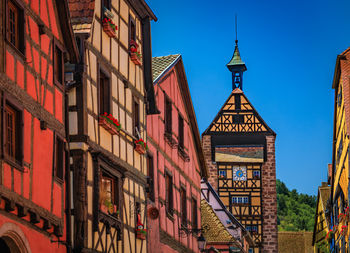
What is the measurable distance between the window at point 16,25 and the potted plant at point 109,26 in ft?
15.1

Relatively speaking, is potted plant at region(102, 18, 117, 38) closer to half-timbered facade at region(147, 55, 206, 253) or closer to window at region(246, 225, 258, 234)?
half-timbered facade at region(147, 55, 206, 253)

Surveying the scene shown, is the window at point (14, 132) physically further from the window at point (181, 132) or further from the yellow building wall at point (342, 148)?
the yellow building wall at point (342, 148)

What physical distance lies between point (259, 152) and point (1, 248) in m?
53.9

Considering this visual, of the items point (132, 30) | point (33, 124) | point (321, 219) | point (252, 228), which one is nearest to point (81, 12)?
point (132, 30)

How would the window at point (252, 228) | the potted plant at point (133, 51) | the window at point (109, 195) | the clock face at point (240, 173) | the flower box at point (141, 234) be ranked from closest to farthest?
the window at point (109, 195), the flower box at point (141, 234), the potted plant at point (133, 51), the window at point (252, 228), the clock face at point (240, 173)

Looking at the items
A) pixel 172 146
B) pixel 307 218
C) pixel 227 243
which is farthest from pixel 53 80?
pixel 307 218

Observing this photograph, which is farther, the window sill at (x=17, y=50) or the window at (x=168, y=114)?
the window at (x=168, y=114)

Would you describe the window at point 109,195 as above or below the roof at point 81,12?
below

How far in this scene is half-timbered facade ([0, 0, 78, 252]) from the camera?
551 inches

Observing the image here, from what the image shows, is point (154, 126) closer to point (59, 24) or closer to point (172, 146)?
point (172, 146)

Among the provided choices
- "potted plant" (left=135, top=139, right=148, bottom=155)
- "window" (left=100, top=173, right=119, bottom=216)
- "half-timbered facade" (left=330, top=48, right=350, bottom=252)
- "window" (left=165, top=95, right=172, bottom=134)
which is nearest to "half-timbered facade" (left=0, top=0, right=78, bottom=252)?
"window" (left=100, top=173, right=119, bottom=216)

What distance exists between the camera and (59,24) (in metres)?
17.0

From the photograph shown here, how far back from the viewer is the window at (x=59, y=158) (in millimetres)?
16406

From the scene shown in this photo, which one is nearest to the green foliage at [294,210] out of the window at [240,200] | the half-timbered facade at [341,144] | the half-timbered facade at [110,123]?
the window at [240,200]
